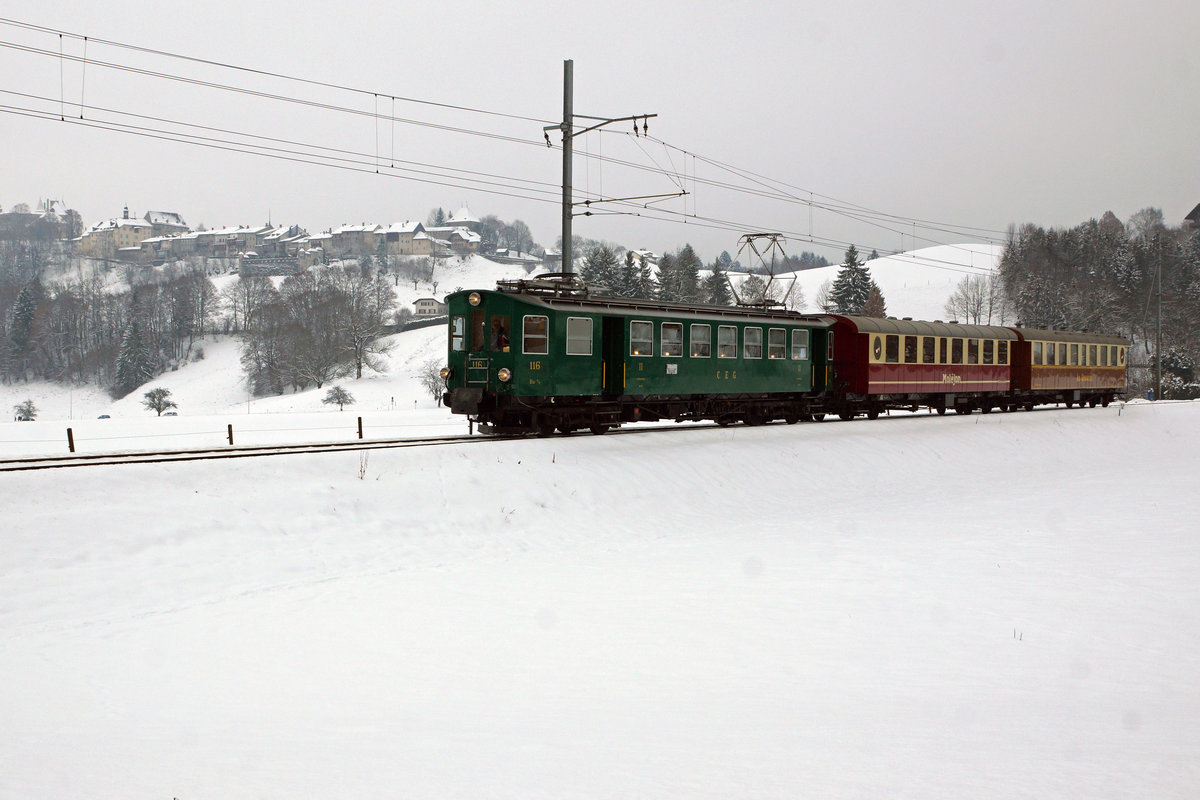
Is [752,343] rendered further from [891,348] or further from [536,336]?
[536,336]

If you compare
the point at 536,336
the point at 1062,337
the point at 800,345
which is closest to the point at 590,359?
the point at 536,336

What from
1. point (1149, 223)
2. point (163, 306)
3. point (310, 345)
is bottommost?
point (310, 345)

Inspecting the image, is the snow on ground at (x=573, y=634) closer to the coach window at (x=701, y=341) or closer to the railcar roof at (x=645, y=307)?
the railcar roof at (x=645, y=307)

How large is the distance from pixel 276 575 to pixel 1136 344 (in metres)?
93.9

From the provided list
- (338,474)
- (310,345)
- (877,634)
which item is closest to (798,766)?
(877,634)

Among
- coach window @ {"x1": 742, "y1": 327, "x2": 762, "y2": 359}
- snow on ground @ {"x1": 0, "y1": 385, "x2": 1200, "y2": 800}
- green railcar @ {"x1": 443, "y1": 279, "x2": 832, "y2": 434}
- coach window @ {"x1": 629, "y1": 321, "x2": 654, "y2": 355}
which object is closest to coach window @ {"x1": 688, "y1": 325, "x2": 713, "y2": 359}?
green railcar @ {"x1": 443, "y1": 279, "x2": 832, "y2": 434}

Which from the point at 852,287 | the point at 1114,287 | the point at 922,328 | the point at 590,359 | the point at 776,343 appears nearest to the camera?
the point at 590,359

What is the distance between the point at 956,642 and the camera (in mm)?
9359

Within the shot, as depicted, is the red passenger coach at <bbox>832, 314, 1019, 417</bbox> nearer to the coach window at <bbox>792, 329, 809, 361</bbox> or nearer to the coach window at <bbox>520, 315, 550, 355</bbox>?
the coach window at <bbox>792, 329, 809, 361</bbox>

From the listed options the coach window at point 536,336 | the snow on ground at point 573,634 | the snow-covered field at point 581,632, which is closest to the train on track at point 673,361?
the coach window at point 536,336

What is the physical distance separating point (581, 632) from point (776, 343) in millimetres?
17439

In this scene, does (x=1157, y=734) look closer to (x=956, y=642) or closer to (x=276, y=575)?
(x=956, y=642)

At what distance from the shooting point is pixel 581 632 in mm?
9805

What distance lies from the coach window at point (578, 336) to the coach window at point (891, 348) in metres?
13.2
